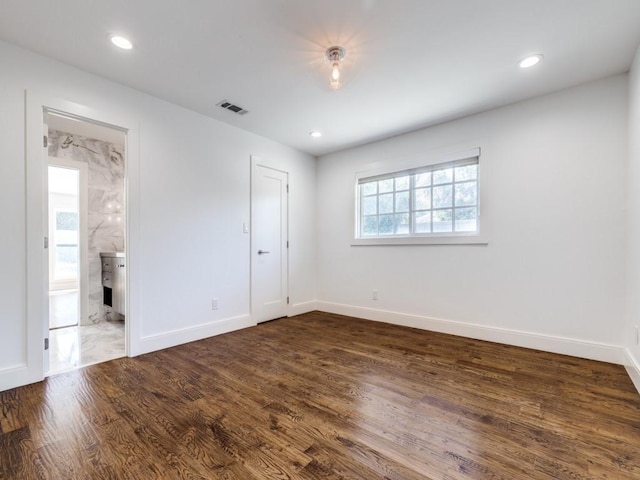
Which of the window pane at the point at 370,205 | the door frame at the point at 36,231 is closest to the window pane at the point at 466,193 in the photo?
the window pane at the point at 370,205

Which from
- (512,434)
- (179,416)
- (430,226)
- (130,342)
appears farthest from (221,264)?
(512,434)

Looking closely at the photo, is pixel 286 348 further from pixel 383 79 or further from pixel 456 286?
pixel 383 79

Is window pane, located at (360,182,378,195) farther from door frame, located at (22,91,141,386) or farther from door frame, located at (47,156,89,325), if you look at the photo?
door frame, located at (47,156,89,325)

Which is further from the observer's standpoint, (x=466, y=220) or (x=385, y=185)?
(x=385, y=185)

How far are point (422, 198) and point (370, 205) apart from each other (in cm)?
81

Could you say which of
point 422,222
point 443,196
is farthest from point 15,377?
point 443,196

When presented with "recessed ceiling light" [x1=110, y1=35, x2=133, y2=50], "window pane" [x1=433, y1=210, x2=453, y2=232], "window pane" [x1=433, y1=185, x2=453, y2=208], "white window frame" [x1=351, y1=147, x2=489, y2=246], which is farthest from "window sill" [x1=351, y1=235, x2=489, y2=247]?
"recessed ceiling light" [x1=110, y1=35, x2=133, y2=50]

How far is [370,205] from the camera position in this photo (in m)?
4.45

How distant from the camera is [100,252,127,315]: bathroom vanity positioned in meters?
3.70

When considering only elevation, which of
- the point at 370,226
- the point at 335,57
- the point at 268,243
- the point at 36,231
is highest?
the point at 335,57

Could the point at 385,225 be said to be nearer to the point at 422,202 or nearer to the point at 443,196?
the point at 422,202

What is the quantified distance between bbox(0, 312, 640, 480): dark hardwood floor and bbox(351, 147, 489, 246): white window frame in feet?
4.14

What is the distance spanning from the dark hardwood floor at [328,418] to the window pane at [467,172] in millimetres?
1936

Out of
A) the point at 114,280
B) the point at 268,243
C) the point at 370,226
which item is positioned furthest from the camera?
the point at 370,226
